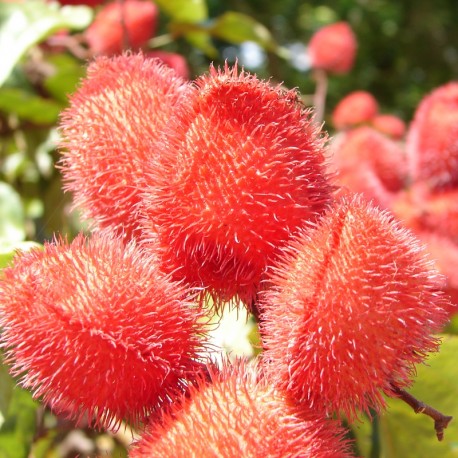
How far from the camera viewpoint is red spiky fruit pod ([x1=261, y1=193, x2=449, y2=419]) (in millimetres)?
645

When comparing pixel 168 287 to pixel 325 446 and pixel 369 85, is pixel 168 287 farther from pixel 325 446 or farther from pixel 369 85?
pixel 369 85

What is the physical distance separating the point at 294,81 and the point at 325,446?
435 cm

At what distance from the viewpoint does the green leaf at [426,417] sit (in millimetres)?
1019

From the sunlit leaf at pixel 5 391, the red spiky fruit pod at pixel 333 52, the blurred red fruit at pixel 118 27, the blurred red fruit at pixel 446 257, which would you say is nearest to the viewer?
the sunlit leaf at pixel 5 391

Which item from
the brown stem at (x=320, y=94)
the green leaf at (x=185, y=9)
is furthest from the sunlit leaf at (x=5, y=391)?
the green leaf at (x=185, y=9)

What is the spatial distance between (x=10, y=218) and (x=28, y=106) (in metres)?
0.45

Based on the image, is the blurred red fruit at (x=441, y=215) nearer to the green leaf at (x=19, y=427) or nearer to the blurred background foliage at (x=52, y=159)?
the blurred background foliage at (x=52, y=159)

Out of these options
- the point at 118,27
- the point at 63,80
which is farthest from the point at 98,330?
the point at 118,27

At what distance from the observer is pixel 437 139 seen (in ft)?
5.16

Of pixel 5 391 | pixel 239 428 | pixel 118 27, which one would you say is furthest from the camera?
pixel 118 27

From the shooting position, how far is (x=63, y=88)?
1.75 m

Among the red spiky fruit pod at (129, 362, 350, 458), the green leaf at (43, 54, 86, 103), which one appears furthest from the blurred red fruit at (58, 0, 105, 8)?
the red spiky fruit pod at (129, 362, 350, 458)

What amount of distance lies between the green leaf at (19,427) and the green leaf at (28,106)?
82 centimetres

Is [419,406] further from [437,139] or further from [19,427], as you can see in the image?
[437,139]
